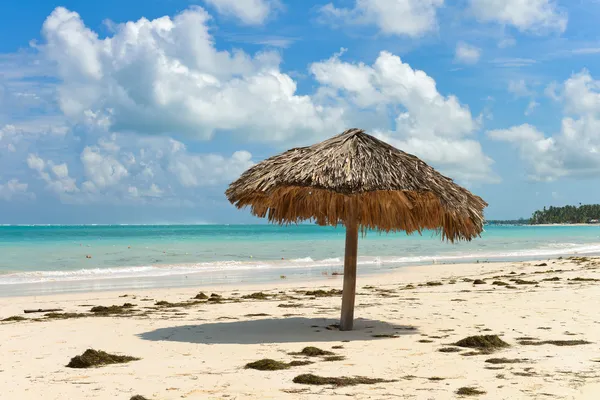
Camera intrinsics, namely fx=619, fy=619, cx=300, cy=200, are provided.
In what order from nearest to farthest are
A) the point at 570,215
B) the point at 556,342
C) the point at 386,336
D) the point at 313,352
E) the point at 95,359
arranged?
the point at 95,359 < the point at 313,352 < the point at 556,342 < the point at 386,336 < the point at 570,215

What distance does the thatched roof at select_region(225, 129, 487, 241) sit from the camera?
7578 millimetres

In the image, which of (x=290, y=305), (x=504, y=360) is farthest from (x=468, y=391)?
(x=290, y=305)

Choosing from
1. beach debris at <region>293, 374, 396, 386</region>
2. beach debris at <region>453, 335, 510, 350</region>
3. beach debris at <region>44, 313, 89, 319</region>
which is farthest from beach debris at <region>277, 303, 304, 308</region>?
beach debris at <region>293, 374, 396, 386</region>

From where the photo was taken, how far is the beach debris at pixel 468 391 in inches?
204

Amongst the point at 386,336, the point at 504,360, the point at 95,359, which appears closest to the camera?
the point at 504,360

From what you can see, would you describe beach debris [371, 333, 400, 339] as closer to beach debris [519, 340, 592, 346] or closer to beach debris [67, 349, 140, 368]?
beach debris [519, 340, 592, 346]

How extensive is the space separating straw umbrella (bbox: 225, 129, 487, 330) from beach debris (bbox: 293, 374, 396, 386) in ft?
7.84

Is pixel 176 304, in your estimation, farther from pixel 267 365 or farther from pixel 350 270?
pixel 267 365

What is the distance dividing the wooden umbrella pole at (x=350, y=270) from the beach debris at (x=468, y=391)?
3311 mm

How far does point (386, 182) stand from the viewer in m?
7.54

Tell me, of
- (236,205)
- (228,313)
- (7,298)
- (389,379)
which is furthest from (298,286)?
(389,379)

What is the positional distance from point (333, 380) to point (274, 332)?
298cm

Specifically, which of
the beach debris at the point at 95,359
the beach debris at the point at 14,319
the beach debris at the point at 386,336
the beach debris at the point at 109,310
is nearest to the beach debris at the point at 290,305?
the beach debris at the point at 109,310

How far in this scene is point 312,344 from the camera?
7660 millimetres
